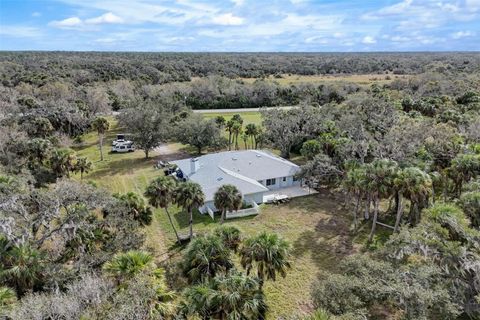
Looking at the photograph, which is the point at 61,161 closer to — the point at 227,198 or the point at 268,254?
the point at 227,198

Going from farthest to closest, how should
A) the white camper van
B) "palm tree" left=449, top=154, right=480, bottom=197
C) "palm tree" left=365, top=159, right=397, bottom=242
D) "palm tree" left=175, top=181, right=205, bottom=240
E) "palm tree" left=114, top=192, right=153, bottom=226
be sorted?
→ 1. the white camper van
2. "palm tree" left=449, top=154, right=480, bottom=197
3. "palm tree" left=175, top=181, right=205, bottom=240
4. "palm tree" left=365, top=159, right=397, bottom=242
5. "palm tree" left=114, top=192, right=153, bottom=226

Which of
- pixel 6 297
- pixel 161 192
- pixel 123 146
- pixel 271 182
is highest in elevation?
pixel 161 192

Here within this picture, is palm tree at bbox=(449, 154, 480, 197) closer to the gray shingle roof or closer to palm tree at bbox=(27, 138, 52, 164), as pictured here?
the gray shingle roof

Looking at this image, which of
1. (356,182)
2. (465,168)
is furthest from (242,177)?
(465,168)

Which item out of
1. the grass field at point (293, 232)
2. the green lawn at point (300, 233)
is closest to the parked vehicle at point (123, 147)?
the grass field at point (293, 232)

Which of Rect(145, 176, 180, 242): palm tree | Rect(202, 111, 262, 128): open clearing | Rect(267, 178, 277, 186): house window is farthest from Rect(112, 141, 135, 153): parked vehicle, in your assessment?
Rect(145, 176, 180, 242): palm tree

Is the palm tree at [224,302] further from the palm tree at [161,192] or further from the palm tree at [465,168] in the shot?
the palm tree at [465,168]
